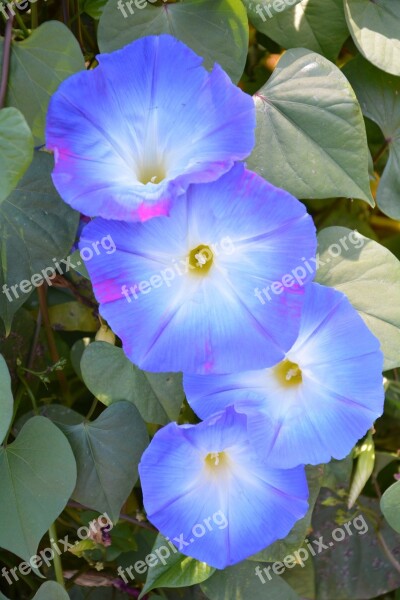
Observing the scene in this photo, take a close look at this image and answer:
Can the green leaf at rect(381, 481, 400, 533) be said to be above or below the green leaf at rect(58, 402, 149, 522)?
below

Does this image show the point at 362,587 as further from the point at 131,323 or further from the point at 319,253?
the point at 131,323

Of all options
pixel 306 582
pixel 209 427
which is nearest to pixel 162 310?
pixel 209 427

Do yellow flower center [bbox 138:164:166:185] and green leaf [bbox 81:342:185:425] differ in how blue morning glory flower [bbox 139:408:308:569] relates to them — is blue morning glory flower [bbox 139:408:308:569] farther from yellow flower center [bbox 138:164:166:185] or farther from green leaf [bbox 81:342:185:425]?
yellow flower center [bbox 138:164:166:185]

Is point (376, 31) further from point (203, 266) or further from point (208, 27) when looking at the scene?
point (203, 266)

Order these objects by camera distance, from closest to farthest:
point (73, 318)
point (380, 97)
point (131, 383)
→ point (131, 383) < point (380, 97) < point (73, 318)

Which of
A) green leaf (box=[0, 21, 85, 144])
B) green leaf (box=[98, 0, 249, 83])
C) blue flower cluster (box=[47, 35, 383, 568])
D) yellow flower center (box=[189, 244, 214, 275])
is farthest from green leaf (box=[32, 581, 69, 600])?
green leaf (box=[98, 0, 249, 83])

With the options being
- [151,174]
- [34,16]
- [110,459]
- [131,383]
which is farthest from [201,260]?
[34,16]

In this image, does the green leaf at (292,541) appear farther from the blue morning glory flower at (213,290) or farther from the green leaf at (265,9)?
the green leaf at (265,9)
